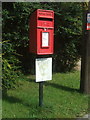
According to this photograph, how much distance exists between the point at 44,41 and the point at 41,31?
0.73 ft

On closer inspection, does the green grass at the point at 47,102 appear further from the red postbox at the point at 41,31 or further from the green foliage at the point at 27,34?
the red postbox at the point at 41,31

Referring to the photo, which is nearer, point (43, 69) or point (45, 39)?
point (45, 39)

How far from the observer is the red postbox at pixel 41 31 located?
3691 millimetres

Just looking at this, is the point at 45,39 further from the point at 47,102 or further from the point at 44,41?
the point at 47,102

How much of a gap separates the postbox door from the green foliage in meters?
1.37

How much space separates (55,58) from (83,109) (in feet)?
13.3

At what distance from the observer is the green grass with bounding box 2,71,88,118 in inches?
149

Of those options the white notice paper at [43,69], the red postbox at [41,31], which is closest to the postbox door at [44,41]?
the red postbox at [41,31]

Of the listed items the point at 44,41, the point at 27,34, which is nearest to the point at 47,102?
the point at 44,41

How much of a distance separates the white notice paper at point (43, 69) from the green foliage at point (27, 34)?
131cm

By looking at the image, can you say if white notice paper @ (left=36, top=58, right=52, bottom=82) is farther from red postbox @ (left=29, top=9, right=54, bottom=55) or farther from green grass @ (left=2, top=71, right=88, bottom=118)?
green grass @ (left=2, top=71, right=88, bottom=118)

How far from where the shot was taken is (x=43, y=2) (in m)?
6.57

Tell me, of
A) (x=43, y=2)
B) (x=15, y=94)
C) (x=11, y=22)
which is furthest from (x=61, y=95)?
(x=43, y=2)

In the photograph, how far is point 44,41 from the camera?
3816mm
